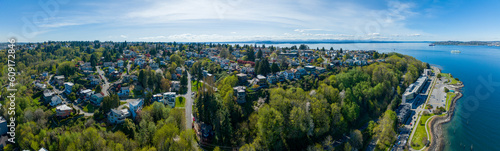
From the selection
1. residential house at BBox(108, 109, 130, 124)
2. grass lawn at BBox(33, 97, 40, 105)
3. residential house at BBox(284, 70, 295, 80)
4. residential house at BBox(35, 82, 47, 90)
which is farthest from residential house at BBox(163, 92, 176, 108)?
residential house at BBox(35, 82, 47, 90)

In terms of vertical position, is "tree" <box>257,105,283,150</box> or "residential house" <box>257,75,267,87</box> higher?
"residential house" <box>257,75,267,87</box>

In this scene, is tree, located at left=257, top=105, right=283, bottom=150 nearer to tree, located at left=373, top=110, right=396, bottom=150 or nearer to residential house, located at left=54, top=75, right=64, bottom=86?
tree, located at left=373, top=110, right=396, bottom=150

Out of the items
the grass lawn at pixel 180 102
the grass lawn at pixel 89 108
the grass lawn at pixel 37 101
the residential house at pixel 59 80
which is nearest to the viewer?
the grass lawn at pixel 89 108

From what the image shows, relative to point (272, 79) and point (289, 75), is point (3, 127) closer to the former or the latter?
point (272, 79)

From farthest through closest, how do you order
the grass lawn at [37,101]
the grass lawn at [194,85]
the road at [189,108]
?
the grass lawn at [194,85] < the grass lawn at [37,101] < the road at [189,108]

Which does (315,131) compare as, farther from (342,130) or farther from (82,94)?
(82,94)

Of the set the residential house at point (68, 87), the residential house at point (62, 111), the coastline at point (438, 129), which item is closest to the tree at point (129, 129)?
the residential house at point (62, 111)

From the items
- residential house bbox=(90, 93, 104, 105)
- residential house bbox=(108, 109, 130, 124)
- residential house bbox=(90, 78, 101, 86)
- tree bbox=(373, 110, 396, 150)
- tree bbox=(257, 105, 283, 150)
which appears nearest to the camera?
tree bbox=(257, 105, 283, 150)

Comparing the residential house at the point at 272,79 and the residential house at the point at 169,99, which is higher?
the residential house at the point at 272,79

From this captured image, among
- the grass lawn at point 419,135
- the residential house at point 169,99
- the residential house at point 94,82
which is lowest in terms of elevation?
the grass lawn at point 419,135

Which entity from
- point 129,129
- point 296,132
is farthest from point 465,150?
point 129,129

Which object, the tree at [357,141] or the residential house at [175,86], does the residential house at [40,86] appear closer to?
Result: the residential house at [175,86]
